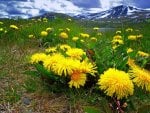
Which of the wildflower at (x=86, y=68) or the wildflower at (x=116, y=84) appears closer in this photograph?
the wildflower at (x=116, y=84)

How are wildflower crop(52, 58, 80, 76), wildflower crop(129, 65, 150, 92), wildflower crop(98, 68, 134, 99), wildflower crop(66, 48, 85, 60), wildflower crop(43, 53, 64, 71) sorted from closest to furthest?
wildflower crop(98, 68, 134, 99)
wildflower crop(129, 65, 150, 92)
wildflower crop(52, 58, 80, 76)
wildflower crop(43, 53, 64, 71)
wildflower crop(66, 48, 85, 60)

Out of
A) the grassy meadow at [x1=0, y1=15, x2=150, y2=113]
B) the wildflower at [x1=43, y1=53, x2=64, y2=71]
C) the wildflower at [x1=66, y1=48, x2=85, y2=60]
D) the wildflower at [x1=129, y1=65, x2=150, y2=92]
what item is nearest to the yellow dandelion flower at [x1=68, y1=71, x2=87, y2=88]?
the grassy meadow at [x1=0, y1=15, x2=150, y2=113]

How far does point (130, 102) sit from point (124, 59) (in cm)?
66

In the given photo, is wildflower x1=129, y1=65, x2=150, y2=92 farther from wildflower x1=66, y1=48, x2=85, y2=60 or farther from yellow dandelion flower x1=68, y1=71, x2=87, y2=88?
wildflower x1=66, y1=48, x2=85, y2=60

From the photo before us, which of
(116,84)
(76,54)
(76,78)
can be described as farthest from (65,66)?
(116,84)

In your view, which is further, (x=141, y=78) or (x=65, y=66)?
(x=65, y=66)

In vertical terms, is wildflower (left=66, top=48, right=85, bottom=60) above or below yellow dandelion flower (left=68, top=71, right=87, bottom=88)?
above

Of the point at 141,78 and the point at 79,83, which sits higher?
the point at 141,78

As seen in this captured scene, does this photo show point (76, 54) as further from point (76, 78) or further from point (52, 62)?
point (76, 78)

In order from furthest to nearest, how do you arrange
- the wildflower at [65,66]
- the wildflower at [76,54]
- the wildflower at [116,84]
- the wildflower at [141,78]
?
the wildflower at [76,54]
the wildflower at [65,66]
the wildflower at [141,78]
the wildflower at [116,84]

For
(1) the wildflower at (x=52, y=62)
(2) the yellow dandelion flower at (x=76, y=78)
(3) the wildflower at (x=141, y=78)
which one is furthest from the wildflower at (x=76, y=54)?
(3) the wildflower at (x=141, y=78)

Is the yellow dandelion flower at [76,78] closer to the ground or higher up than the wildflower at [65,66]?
closer to the ground

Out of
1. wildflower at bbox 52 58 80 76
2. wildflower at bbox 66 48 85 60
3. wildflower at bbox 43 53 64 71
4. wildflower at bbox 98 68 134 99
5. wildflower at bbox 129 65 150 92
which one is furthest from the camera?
wildflower at bbox 66 48 85 60

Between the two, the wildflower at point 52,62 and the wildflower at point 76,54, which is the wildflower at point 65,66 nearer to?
the wildflower at point 52,62
